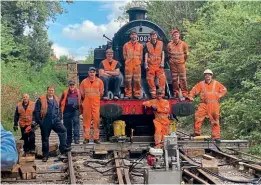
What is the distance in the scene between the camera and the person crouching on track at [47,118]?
8.83 m

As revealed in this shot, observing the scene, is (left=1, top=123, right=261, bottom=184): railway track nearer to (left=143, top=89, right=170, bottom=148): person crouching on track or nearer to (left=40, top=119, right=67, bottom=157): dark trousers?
(left=40, top=119, right=67, bottom=157): dark trousers

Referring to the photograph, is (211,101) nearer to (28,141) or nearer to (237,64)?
(28,141)

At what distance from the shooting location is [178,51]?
10.4 meters

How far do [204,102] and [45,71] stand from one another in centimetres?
2202

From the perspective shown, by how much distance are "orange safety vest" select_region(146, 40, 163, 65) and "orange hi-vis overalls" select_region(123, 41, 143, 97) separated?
0.85ft

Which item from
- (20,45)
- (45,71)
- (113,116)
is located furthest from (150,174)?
(45,71)

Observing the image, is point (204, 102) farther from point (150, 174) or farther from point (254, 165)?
point (150, 174)

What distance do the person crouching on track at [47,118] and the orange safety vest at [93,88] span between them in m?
0.74

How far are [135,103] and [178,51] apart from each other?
66.5 inches

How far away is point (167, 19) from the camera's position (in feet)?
104

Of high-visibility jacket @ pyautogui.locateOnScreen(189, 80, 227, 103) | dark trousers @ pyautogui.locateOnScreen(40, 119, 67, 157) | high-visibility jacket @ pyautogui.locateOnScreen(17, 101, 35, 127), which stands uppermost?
high-visibility jacket @ pyautogui.locateOnScreen(189, 80, 227, 103)

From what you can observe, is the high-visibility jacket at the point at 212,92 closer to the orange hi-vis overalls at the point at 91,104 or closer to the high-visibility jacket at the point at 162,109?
the high-visibility jacket at the point at 162,109

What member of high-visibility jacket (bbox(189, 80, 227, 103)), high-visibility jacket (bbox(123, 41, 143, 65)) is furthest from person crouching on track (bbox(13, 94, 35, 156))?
high-visibility jacket (bbox(189, 80, 227, 103))

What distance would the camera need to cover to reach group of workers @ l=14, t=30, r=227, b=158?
8977 millimetres
